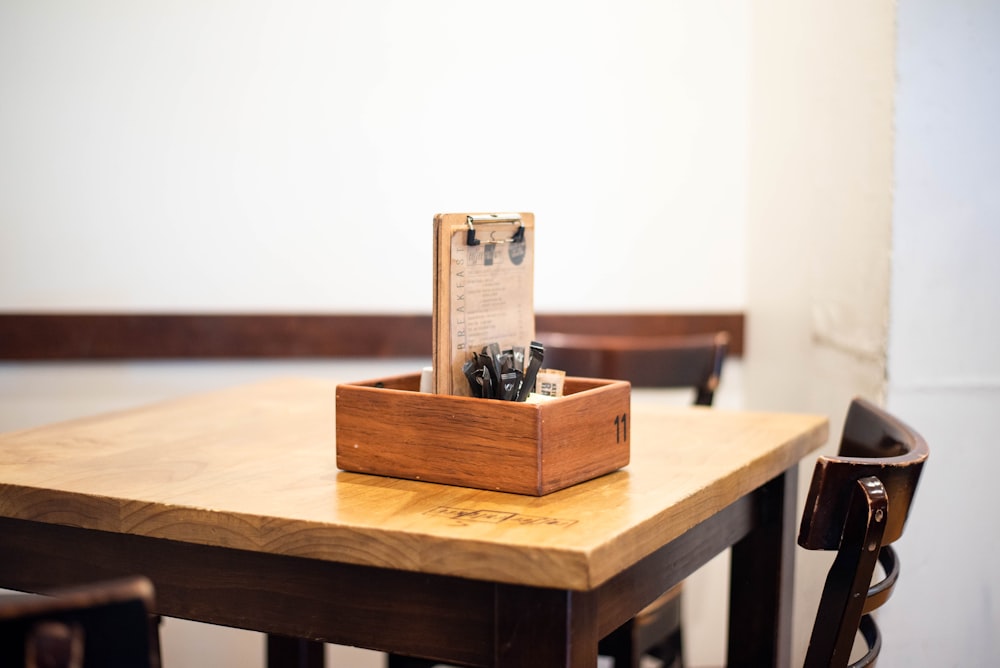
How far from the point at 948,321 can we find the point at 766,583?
71cm

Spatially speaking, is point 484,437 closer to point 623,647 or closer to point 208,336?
point 623,647

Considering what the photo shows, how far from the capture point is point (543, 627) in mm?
960

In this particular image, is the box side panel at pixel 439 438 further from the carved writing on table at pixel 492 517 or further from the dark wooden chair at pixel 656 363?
the dark wooden chair at pixel 656 363

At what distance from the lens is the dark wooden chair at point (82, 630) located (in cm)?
62

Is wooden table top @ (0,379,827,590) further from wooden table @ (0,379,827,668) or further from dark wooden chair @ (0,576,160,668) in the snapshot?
dark wooden chair @ (0,576,160,668)

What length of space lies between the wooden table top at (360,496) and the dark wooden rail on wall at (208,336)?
1.24 m

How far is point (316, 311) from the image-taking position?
2877 mm

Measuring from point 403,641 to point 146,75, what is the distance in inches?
86.9

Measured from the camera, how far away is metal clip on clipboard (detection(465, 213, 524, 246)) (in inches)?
48.0

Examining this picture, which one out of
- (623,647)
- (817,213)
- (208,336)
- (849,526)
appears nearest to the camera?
(849,526)

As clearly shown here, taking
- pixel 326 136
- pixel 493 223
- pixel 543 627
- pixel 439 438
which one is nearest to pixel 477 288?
pixel 493 223

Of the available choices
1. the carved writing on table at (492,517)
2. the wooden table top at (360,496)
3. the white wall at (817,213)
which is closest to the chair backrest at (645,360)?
the white wall at (817,213)

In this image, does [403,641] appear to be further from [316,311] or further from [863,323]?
[316,311]

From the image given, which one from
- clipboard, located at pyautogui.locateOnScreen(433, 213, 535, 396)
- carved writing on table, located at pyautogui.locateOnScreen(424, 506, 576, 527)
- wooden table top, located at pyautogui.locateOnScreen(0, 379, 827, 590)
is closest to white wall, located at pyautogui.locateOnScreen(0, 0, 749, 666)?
wooden table top, located at pyautogui.locateOnScreen(0, 379, 827, 590)
